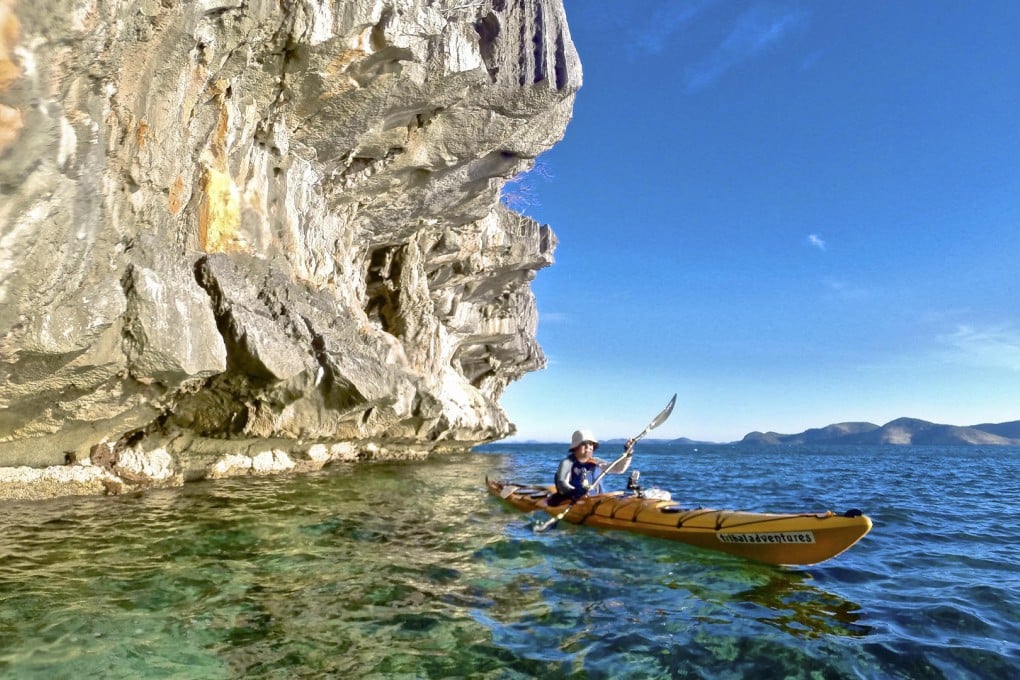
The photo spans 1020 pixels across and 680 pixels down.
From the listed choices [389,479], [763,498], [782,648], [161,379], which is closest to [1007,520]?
[763,498]

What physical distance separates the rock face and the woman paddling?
6826mm

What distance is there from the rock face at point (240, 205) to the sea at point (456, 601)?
2.67m

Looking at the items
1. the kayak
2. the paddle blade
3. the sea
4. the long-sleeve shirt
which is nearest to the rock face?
the sea

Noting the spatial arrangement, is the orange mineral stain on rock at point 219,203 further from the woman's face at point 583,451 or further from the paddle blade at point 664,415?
the paddle blade at point 664,415

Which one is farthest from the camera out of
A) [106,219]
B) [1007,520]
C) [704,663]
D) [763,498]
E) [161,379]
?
[763,498]

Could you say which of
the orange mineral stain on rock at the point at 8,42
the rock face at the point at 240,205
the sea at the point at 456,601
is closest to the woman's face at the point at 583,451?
the sea at the point at 456,601

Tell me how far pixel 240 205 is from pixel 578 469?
10.0 meters

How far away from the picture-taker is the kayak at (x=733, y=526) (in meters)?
7.72

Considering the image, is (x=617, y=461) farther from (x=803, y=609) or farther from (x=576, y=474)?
(x=803, y=609)

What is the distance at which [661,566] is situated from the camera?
8.23 meters

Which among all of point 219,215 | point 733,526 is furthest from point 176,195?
point 733,526

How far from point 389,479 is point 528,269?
18.9 meters

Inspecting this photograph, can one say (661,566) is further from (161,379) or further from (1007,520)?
(1007,520)

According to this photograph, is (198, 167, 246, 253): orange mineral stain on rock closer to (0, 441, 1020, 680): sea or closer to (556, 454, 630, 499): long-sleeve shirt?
(0, 441, 1020, 680): sea
